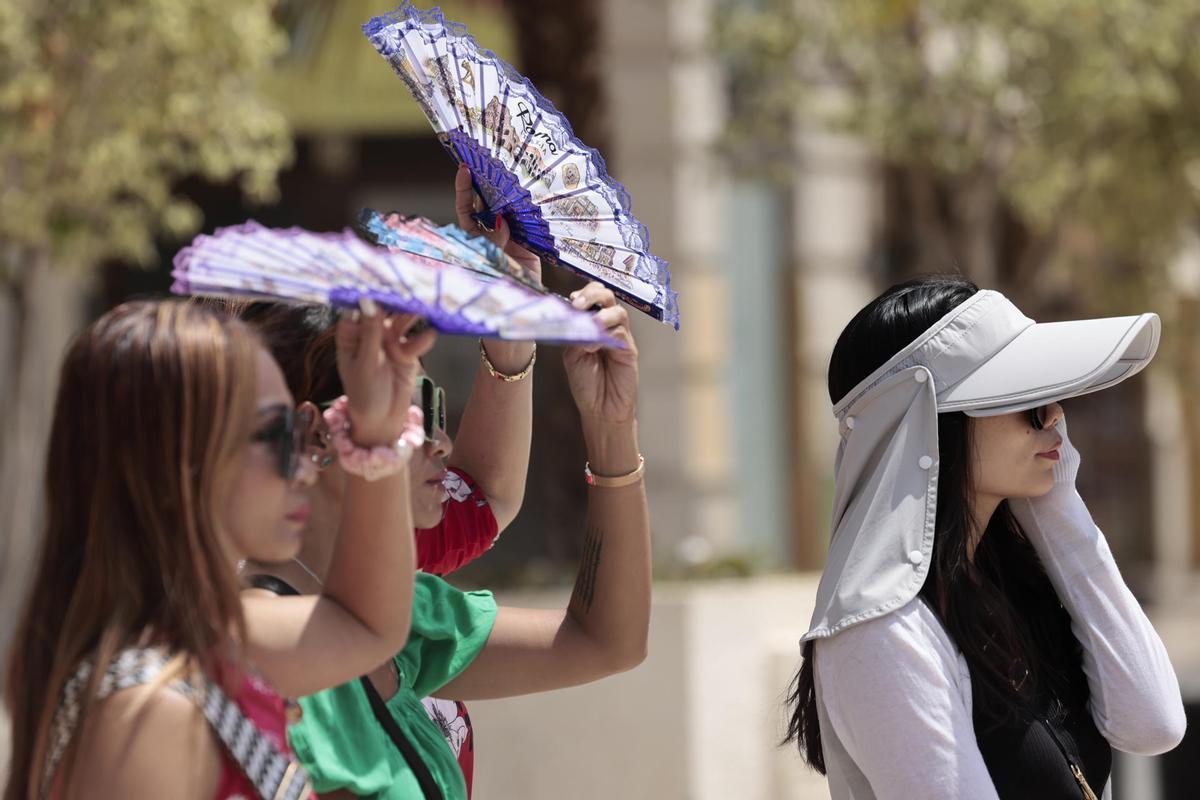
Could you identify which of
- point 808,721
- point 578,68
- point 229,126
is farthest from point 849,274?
point 808,721

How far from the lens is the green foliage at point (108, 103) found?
709cm

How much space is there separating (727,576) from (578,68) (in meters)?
2.86

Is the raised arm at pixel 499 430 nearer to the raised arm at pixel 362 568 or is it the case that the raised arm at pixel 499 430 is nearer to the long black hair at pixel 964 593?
the long black hair at pixel 964 593

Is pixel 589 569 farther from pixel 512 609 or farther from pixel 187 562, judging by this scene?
pixel 187 562

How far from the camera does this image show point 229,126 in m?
7.60

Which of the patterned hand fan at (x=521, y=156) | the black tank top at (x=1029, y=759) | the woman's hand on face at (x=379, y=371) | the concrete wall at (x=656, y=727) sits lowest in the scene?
the concrete wall at (x=656, y=727)

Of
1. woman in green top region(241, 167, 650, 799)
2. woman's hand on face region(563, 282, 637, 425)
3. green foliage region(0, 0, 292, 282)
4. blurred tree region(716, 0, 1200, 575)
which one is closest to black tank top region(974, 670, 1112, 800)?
woman in green top region(241, 167, 650, 799)

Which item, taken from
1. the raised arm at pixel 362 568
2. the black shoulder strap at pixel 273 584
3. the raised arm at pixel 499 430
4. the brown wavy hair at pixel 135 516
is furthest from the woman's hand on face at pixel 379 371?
the raised arm at pixel 499 430

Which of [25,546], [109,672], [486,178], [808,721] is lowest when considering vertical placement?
[25,546]

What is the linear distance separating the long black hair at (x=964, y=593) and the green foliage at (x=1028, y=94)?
6.61 meters

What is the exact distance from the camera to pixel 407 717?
215cm

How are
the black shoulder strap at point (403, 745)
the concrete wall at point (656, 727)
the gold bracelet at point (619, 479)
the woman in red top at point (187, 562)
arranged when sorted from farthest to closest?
the concrete wall at point (656, 727)
the gold bracelet at point (619, 479)
the black shoulder strap at point (403, 745)
the woman in red top at point (187, 562)

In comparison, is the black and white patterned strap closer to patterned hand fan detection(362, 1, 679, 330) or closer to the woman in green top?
the woman in green top

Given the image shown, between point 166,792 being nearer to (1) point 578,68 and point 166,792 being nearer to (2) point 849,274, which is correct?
(1) point 578,68
